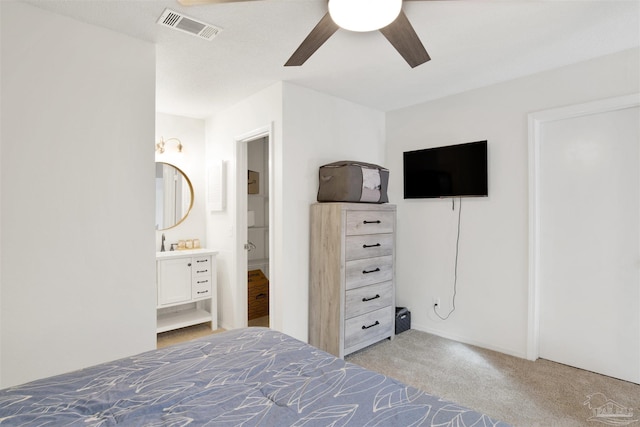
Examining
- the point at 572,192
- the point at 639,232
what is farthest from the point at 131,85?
the point at 639,232

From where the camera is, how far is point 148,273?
93.4 inches

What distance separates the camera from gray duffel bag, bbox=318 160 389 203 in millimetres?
3012

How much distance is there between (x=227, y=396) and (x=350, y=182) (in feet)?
6.98

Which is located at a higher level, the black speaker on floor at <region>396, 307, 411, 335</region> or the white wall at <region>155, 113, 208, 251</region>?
the white wall at <region>155, 113, 208, 251</region>

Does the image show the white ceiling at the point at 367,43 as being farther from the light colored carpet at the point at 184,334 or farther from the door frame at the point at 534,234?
the light colored carpet at the point at 184,334

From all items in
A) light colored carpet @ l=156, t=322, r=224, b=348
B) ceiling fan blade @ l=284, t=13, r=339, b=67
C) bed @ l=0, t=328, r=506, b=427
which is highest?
ceiling fan blade @ l=284, t=13, r=339, b=67

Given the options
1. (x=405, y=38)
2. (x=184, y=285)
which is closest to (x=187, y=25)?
(x=405, y=38)

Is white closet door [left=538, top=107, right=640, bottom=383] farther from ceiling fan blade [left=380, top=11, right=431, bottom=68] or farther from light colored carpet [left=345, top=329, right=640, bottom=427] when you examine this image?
ceiling fan blade [left=380, top=11, right=431, bottom=68]

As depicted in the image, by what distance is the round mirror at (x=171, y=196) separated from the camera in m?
3.91

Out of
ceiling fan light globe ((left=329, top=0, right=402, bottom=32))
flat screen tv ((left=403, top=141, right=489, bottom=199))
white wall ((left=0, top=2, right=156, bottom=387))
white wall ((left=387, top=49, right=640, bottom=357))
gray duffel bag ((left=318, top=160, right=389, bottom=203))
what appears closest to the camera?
ceiling fan light globe ((left=329, top=0, right=402, bottom=32))

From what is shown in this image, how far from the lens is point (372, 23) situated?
1634 mm

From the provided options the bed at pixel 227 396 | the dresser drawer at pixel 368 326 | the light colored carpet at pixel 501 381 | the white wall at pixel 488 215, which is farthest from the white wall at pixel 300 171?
the bed at pixel 227 396

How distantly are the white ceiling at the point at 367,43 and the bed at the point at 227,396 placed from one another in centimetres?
187

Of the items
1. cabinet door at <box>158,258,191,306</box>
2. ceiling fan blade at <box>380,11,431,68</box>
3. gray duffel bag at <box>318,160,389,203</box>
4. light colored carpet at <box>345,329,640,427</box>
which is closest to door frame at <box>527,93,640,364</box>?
light colored carpet at <box>345,329,640,427</box>
